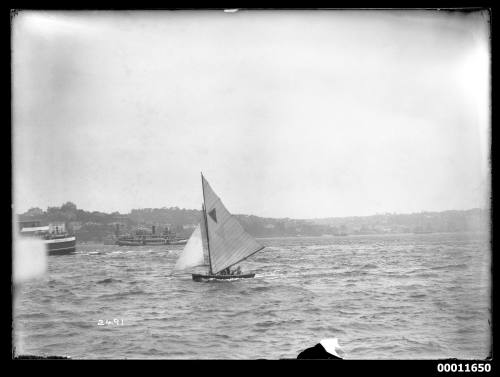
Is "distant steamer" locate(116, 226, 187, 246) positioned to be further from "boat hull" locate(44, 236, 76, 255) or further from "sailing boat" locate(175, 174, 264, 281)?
"boat hull" locate(44, 236, 76, 255)

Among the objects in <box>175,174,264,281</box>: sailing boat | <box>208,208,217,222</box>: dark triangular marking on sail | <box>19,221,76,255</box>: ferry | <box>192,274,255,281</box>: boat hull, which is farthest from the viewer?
<box>192,274,255,281</box>: boat hull

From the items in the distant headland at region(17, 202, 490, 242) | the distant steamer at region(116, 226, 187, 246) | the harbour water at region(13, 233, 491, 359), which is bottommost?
the harbour water at region(13, 233, 491, 359)

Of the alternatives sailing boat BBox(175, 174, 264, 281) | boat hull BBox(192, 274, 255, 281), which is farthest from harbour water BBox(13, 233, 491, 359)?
boat hull BBox(192, 274, 255, 281)

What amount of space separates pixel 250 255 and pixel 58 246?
7.29ft

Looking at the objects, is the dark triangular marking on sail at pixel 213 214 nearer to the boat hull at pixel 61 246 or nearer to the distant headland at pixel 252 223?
the distant headland at pixel 252 223

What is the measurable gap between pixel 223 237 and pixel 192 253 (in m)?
1.01

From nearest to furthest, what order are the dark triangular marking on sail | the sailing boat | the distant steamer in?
1. the distant steamer
2. the sailing boat
3. the dark triangular marking on sail

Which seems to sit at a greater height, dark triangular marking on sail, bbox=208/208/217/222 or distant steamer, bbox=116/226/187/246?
dark triangular marking on sail, bbox=208/208/217/222

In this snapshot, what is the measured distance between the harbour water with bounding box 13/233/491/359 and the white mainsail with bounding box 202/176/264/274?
57 cm

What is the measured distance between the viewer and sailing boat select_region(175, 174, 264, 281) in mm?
6770
